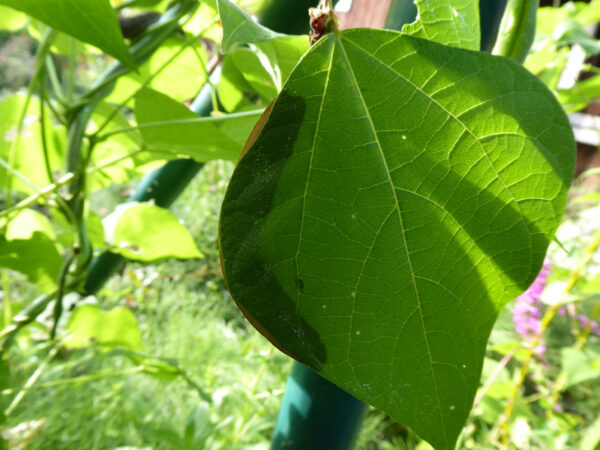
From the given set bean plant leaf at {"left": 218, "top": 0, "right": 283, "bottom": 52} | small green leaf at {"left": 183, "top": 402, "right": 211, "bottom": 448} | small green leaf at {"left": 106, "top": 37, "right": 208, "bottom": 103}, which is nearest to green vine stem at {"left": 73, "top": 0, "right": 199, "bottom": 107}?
small green leaf at {"left": 106, "top": 37, "right": 208, "bottom": 103}

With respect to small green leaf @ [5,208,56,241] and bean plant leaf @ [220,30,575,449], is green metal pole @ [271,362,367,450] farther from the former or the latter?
small green leaf @ [5,208,56,241]

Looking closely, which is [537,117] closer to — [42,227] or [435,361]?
[435,361]

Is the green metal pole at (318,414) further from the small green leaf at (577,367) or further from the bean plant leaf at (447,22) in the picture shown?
the small green leaf at (577,367)

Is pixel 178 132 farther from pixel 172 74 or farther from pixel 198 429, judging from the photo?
pixel 198 429

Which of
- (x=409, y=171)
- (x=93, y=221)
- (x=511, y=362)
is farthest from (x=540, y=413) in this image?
(x=409, y=171)

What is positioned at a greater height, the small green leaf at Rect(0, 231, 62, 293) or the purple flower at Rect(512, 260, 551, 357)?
the small green leaf at Rect(0, 231, 62, 293)

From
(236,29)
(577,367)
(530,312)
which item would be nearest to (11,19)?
(236,29)
